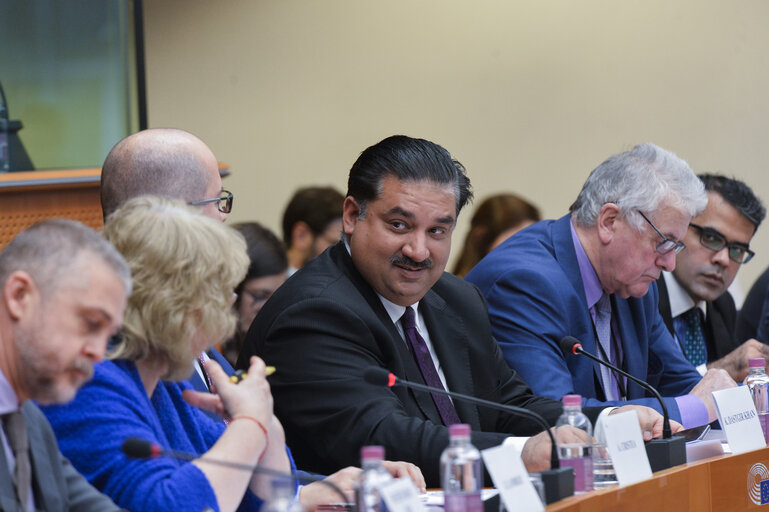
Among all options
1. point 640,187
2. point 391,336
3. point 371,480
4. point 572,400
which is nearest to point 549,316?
point 640,187

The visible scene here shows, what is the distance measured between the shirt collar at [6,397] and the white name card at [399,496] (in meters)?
0.56

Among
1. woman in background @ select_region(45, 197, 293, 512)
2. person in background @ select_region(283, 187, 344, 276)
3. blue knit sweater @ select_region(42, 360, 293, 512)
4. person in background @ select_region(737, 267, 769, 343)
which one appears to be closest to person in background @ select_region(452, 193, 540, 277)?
person in background @ select_region(283, 187, 344, 276)

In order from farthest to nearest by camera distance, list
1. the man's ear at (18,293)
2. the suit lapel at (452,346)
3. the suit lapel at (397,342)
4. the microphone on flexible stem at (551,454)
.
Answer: the suit lapel at (452,346)
the suit lapel at (397,342)
the microphone on flexible stem at (551,454)
the man's ear at (18,293)

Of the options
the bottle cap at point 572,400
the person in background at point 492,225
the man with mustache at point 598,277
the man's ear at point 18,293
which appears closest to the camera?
the man's ear at point 18,293

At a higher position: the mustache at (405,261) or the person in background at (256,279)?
the mustache at (405,261)

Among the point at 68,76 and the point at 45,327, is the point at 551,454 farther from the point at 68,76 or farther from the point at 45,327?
the point at 68,76

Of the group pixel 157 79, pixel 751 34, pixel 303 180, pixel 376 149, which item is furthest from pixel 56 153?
pixel 751 34

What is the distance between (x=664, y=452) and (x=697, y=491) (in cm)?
12

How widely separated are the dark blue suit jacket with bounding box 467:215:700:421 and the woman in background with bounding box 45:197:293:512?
1.16 metres

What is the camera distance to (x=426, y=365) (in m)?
2.69

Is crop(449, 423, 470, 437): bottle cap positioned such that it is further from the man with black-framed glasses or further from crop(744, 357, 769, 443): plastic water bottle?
the man with black-framed glasses

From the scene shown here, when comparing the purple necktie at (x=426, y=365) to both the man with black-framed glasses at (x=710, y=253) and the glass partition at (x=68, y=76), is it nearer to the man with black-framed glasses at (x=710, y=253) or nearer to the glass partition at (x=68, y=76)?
the man with black-framed glasses at (x=710, y=253)

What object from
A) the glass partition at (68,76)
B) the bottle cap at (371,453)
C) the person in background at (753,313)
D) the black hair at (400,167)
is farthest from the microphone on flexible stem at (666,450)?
the glass partition at (68,76)

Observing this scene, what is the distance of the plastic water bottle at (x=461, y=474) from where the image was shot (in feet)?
5.97
